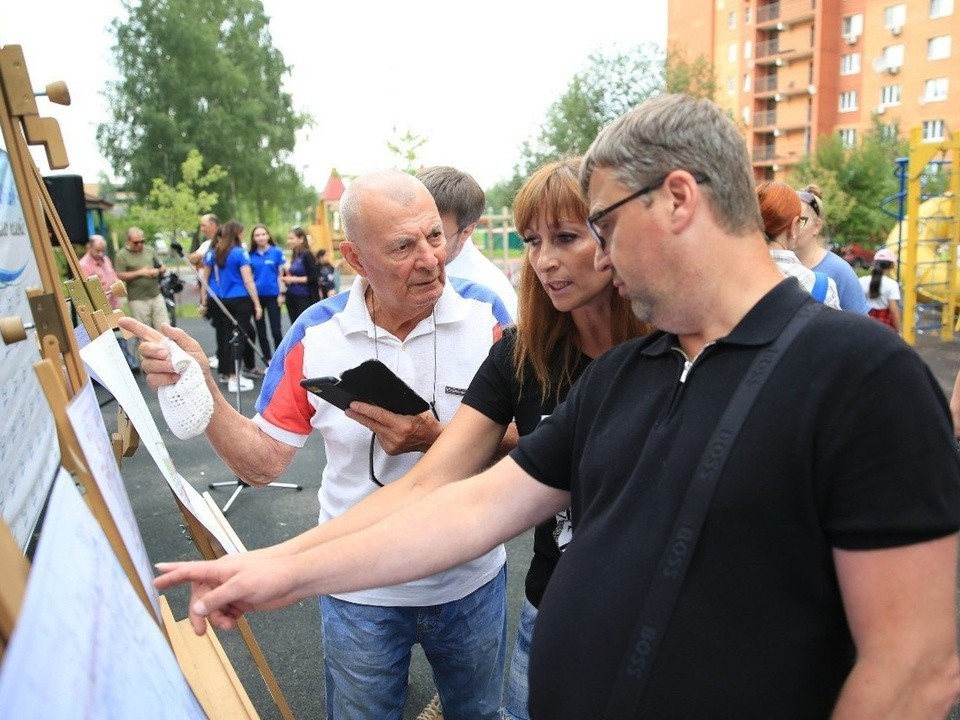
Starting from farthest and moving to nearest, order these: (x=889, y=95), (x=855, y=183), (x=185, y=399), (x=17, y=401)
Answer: (x=889, y=95)
(x=855, y=183)
(x=17, y=401)
(x=185, y=399)

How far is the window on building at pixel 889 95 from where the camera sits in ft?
151

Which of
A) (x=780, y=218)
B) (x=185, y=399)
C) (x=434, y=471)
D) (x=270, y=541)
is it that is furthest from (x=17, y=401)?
(x=780, y=218)

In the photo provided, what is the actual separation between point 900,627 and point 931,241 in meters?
11.9

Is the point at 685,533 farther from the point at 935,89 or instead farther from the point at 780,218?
the point at 935,89

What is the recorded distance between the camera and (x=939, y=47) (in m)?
43.2

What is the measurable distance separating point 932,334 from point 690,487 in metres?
12.7

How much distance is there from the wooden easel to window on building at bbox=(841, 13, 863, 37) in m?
56.1

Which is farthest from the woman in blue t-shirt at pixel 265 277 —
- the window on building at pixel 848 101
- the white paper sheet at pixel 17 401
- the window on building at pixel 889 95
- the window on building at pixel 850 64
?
the window on building at pixel 850 64

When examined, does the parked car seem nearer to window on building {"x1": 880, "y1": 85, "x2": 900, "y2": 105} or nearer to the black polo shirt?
window on building {"x1": 880, "y1": 85, "x2": 900, "y2": 105}

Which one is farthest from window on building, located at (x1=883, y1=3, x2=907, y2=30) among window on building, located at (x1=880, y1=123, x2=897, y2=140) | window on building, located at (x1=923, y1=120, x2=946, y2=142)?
window on building, located at (x1=880, y1=123, x2=897, y2=140)

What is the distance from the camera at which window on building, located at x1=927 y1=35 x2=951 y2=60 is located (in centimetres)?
4272

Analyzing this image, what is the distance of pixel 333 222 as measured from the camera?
27.6m

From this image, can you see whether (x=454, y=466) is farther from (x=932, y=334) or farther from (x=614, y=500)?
(x=932, y=334)

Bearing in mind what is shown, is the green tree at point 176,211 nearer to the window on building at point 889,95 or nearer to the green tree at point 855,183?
the green tree at point 855,183
